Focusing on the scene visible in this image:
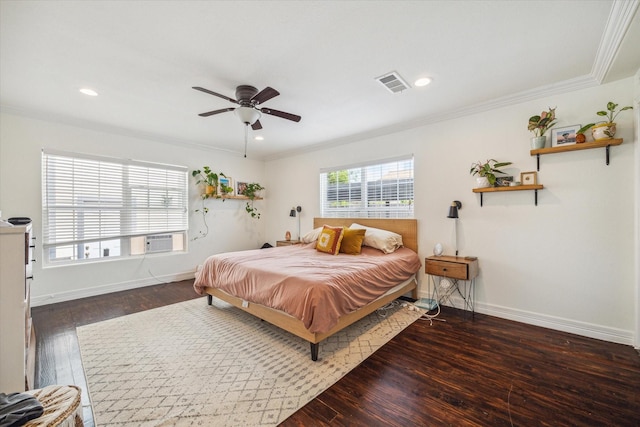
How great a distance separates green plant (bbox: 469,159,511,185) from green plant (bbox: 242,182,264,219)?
4.07 metres

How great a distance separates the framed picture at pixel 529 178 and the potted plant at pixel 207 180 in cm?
477

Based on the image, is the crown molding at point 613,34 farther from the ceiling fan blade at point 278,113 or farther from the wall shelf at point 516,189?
the ceiling fan blade at point 278,113

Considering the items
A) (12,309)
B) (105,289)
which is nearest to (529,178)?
(12,309)

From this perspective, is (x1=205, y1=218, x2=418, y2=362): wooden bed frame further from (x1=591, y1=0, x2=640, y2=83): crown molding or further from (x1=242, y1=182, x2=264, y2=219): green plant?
(x1=591, y1=0, x2=640, y2=83): crown molding

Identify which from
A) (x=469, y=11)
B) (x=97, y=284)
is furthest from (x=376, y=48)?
(x=97, y=284)

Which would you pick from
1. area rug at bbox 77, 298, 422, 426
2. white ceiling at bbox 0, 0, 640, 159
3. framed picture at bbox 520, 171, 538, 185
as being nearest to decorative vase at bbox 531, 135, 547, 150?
framed picture at bbox 520, 171, 538, 185

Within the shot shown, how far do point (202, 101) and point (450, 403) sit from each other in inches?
143

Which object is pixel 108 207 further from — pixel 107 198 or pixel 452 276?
pixel 452 276

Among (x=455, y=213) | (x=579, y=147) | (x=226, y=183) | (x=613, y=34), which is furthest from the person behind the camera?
(x=226, y=183)

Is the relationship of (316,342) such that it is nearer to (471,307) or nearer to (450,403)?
(450,403)

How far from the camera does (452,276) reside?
9.84 feet

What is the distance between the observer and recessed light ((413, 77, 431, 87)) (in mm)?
2570

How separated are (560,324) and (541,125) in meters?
2.07

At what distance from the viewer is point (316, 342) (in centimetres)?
212
